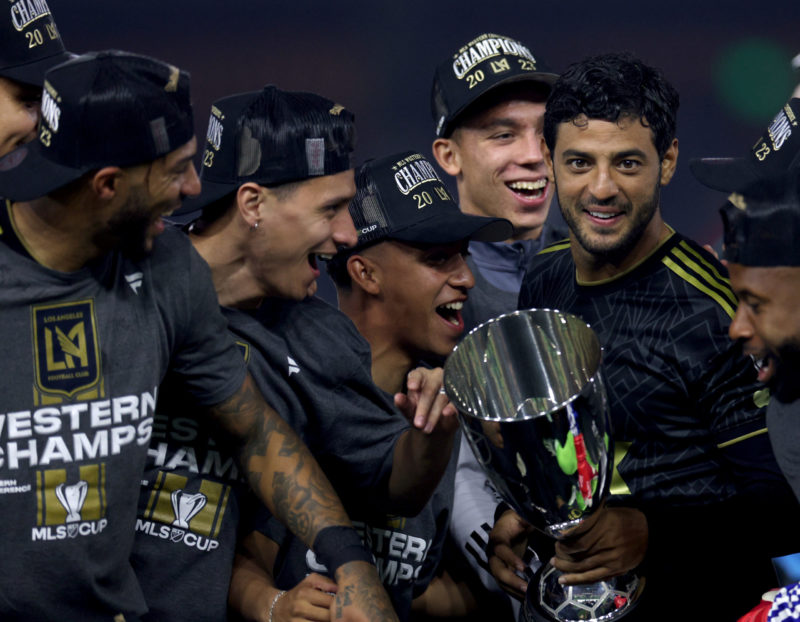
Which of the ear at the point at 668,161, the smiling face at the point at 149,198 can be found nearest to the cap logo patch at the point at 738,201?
the ear at the point at 668,161

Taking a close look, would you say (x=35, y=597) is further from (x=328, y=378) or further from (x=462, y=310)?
(x=462, y=310)

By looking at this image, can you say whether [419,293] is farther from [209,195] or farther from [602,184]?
[602,184]

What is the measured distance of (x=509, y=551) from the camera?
2268 millimetres

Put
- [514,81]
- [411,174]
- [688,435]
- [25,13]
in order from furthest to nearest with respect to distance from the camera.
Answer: [514,81] < [411,174] < [25,13] < [688,435]

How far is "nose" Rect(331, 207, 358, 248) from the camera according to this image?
249 cm

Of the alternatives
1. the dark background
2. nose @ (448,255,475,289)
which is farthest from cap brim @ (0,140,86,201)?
the dark background

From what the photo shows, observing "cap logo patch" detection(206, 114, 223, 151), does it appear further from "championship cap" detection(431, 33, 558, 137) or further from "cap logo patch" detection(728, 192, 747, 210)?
"cap logo patch" detection(728, 192, 747, 210)

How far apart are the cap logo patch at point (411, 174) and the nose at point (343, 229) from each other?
8.6 inches

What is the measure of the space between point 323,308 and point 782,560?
43.7 inches

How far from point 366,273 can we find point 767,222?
1204mm

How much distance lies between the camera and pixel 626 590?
2.01m

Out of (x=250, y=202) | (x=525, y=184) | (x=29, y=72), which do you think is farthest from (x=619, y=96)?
(x=29, y=72)

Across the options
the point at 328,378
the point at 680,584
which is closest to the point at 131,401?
the point at 328,378

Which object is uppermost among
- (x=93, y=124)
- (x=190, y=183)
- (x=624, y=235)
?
(x=93, y=124)
